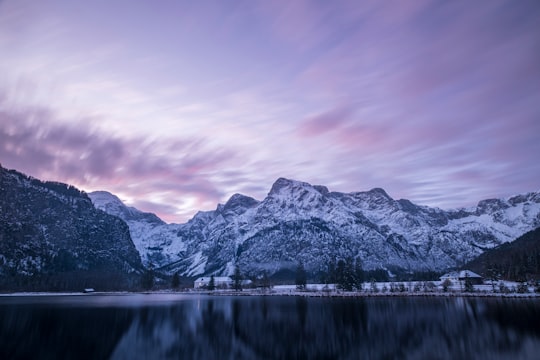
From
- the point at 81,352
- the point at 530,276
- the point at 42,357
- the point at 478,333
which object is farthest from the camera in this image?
the point at 530,276

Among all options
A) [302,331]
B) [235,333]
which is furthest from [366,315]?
[235,333]

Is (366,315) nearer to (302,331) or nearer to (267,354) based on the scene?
(302,331)

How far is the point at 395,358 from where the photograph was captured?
39562 millimetres

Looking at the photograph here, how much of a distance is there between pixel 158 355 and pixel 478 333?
4474 cm

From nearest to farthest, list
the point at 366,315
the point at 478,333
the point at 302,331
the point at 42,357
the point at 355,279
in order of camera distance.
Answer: the point at 42,357, the point at 478,333, the point at 302,331, the point at 366,315, the point at 355,279

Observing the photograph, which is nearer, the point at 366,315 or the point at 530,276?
the point at 366,315

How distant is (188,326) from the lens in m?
68.2

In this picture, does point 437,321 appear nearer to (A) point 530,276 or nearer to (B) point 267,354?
(B) point 267,354

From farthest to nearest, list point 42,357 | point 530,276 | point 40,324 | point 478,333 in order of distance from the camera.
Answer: point 530,276, point 40,324, point 478,333, point 42,357

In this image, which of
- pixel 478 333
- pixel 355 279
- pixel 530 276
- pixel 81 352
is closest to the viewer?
pixel 81 352

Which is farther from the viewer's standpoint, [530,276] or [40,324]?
[530,276]

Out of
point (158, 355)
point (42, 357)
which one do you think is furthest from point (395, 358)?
point (42, 357)

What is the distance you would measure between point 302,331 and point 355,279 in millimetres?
146139

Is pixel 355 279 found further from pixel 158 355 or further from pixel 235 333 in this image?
pixel 158 355
